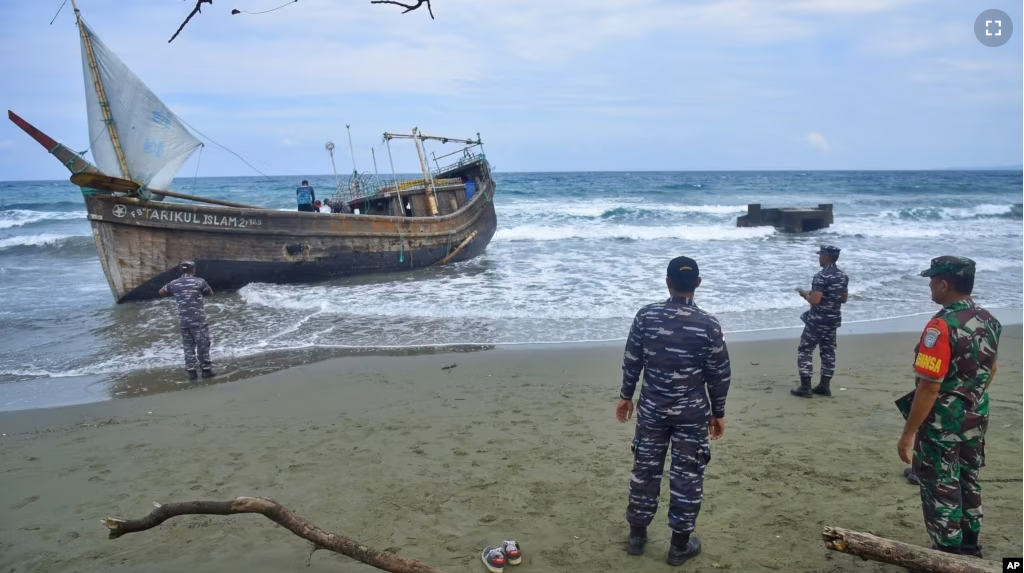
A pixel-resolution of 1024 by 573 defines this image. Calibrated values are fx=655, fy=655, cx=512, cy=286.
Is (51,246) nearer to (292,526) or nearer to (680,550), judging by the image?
(292,526)

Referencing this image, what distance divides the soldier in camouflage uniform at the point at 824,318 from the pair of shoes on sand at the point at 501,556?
4068mm

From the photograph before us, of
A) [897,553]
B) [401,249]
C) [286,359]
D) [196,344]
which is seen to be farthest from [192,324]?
[401,249]

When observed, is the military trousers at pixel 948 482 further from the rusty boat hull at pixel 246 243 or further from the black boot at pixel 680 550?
the rusty boat hull at pixel 246 243

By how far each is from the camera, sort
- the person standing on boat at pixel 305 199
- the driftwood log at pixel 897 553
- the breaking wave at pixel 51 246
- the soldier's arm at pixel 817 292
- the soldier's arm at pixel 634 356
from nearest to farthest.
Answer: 1. the driftwood log at pixel 897 553
2. the soldier's arm at pixel 634 356
3. the soldier's arm at pixel 817 292
4. the person standing on boat at pixel 305 199
5. the breaking wave at pixel 51 246

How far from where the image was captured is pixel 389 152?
1614 centimetres

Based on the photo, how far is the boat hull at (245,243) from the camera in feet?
42.0

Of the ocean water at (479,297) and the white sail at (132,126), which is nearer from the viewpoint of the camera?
the ocean water at (479,297)

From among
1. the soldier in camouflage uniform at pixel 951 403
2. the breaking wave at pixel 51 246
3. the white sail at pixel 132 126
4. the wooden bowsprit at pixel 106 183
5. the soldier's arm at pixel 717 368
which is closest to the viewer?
the soldier in camouflage uniform at pixel 951 403

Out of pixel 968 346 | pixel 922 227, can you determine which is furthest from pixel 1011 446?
pixel 922 227

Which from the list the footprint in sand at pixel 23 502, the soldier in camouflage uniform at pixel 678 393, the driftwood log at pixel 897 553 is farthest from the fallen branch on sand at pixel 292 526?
the driftwood log at pixel 897 553

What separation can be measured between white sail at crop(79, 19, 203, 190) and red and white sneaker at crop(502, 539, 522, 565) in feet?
38.5

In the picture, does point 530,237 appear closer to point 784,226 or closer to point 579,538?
point 784,226

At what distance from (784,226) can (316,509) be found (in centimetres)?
2458

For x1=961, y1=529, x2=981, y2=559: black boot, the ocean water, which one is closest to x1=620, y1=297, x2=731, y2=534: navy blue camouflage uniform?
x1=961, y1=529, x2=981, y2=559: black boot
